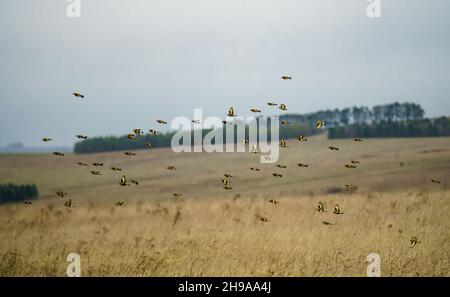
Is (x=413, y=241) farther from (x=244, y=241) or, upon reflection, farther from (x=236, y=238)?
(x=236, y=238)

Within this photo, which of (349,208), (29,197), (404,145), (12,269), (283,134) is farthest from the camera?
(283,134)

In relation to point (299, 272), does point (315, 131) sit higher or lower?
higher

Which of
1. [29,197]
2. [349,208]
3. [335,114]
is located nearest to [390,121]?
[335,114]

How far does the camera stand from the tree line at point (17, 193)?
4894cm

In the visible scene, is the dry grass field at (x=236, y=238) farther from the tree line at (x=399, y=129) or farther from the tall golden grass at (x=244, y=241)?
the tree line at (x=399, y=129)

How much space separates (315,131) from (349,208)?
2939 inches

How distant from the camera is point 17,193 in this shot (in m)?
52.2

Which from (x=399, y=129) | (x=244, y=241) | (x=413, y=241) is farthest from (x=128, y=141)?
(x=413, y=241)

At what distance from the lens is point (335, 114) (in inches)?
3784

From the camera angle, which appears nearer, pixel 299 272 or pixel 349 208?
pixel 299 272

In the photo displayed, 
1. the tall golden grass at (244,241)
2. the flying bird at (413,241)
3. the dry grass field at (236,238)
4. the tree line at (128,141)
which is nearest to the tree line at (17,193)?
the dry grass field at (236,238)

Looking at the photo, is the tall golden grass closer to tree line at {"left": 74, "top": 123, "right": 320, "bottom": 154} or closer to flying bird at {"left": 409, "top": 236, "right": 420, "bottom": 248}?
flying bird at {"left": 409, "top": 236, "right": 420, "bottom": 248}
